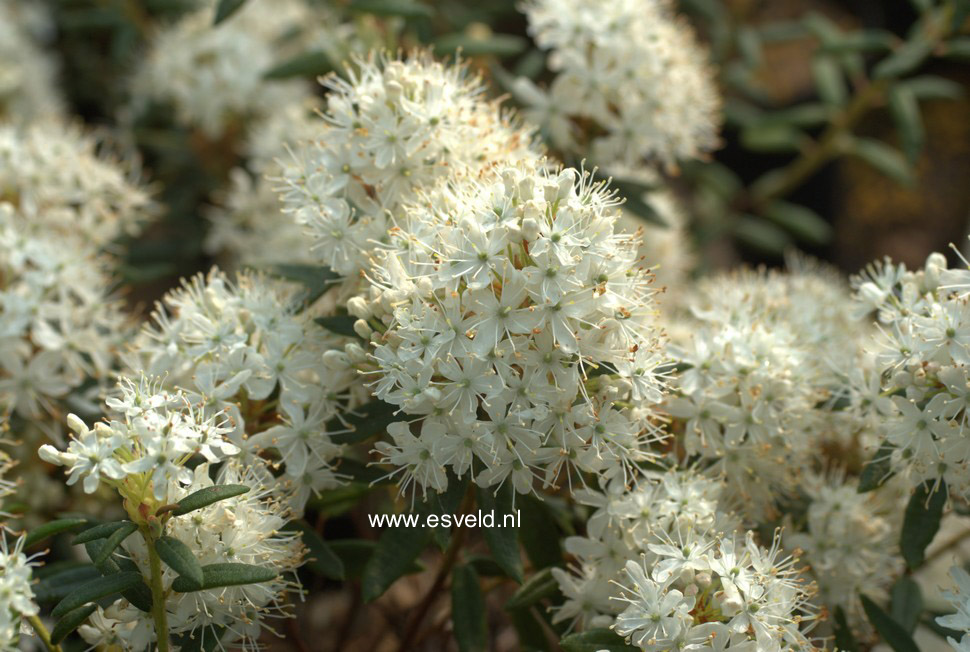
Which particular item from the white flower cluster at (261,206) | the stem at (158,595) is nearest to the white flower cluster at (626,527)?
the stem at (158,595)

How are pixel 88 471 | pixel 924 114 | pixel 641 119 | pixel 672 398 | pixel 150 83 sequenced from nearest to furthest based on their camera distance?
pixel 88 471 → pixel 672 398 → pixel 641 119 → pixel 150 83 → pixel 924 114

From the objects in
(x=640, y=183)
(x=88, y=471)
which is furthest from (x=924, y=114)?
(x=88, y=471)

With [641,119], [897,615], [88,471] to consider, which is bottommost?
[897,615]

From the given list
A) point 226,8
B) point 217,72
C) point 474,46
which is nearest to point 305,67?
point 226,8

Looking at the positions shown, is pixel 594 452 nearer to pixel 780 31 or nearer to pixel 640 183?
pixel 640 183

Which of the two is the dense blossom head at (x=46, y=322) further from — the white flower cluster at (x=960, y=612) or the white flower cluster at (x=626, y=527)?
the white flower cluster at (x=960, y=612)

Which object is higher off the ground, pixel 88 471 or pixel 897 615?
pixel 88 471

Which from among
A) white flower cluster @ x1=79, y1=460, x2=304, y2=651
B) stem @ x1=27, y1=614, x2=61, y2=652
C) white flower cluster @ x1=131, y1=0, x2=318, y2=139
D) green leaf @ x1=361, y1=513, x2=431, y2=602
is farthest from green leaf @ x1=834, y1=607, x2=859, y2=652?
white flower cluster @ x1=131, y1=0, x2=318, y2=139

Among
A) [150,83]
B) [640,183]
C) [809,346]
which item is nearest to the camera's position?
[809,346]
